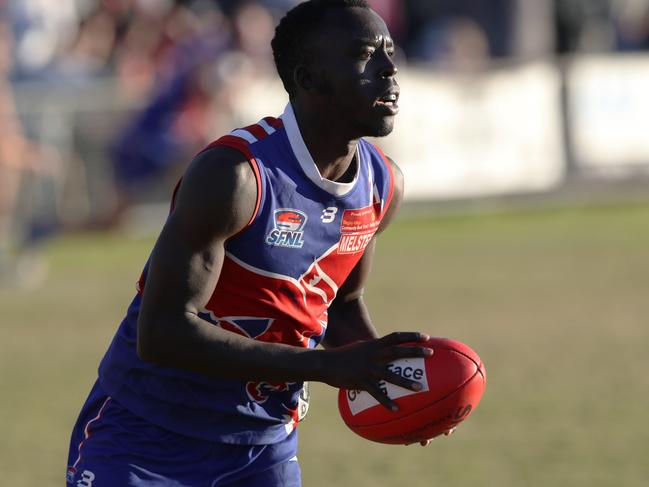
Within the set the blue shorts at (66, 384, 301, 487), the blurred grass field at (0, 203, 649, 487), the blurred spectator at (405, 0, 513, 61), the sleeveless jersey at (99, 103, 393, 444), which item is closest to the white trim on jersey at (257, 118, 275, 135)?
the sleeveless jersey at (99, 103, 393, 444)

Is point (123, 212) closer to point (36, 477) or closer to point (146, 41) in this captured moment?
point (146, 41)

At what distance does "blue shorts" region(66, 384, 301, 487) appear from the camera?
161 inches

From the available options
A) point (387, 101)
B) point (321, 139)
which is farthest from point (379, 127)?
point (321, 139)

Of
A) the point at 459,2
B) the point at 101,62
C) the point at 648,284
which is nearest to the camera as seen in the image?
the point at 648,284

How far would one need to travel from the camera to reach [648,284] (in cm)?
1271

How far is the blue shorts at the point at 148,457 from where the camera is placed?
4098 mm

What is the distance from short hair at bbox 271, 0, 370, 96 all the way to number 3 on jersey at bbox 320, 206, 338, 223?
36cm

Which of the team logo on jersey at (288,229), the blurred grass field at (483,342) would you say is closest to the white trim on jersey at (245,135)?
the team logo on jersey at (288,229)

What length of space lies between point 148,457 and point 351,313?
0.94 metres

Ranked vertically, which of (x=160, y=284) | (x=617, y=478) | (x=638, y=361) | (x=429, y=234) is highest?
(x=160, y=284)

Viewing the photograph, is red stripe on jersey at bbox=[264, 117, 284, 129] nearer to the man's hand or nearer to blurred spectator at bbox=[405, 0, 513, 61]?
the man's hand

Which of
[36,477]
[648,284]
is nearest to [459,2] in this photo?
[648,284]

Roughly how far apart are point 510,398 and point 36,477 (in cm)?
292

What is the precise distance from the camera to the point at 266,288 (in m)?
4.11
